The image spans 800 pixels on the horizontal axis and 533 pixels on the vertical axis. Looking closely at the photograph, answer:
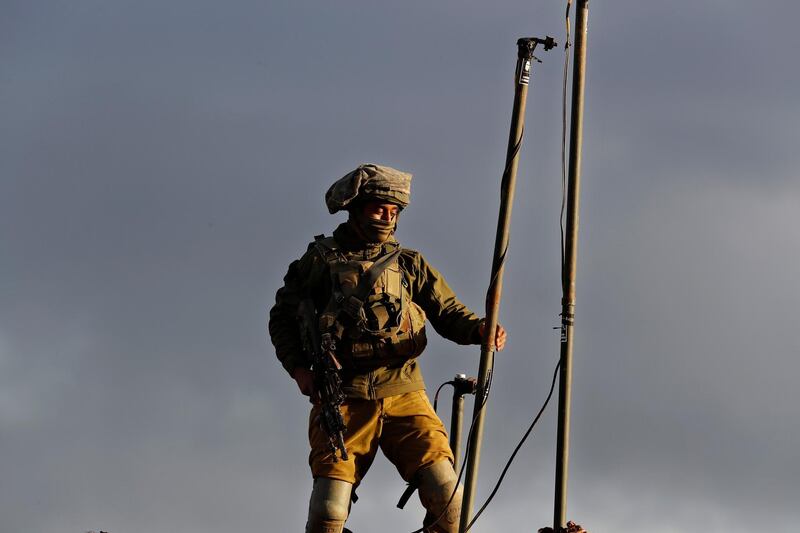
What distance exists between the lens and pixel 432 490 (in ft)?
34.0

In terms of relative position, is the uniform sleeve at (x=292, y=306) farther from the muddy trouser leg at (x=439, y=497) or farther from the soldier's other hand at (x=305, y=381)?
the muddy trouser leg at (x=439, y=497)

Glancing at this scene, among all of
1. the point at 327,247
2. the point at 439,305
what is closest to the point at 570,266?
the point at 439,305

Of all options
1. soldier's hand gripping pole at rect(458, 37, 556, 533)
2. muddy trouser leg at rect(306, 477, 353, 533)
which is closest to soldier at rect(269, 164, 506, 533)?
muddy trouser leg at rect(306, 477, 353, 533)

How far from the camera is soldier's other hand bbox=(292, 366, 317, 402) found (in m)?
10.5

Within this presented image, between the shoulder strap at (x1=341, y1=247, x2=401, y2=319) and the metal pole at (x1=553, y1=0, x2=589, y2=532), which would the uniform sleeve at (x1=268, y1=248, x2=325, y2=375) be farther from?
the metal pole at (x1=553, y1=0, x2=589, y2=532)

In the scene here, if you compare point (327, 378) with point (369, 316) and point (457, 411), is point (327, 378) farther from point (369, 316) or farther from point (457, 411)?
point (457, 411)

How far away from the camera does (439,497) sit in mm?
10344

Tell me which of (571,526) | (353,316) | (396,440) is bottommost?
(571,526)

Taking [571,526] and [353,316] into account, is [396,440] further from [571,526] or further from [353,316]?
[571,526]

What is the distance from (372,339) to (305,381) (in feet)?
1.96

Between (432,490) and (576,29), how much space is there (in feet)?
11.5

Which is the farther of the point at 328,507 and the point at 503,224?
the point at 328,507

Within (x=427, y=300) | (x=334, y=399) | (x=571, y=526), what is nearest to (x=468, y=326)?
(x=427, y=300)

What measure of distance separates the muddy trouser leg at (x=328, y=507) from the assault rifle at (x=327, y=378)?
21 centimetres
